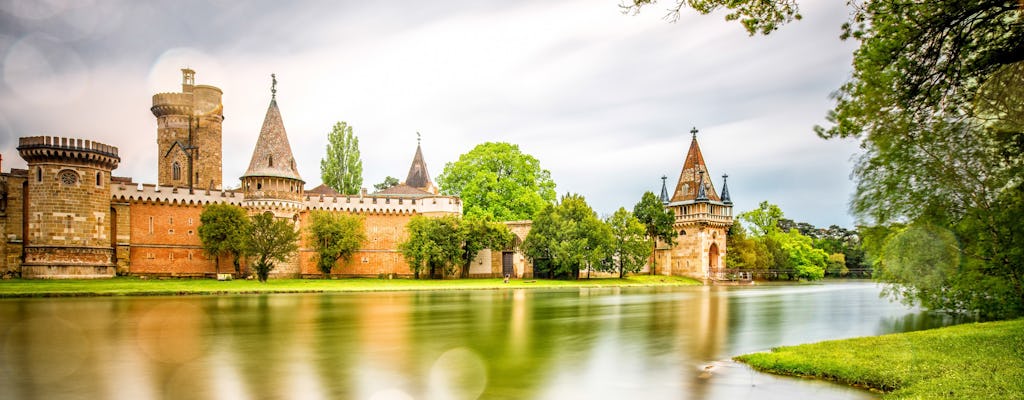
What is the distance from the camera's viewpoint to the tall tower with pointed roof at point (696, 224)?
188 feet

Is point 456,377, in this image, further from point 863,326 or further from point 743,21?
point 863,326

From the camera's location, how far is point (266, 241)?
119 ft

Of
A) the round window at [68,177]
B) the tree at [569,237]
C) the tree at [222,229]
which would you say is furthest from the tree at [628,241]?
the round window at [68,177]

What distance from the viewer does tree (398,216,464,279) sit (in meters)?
43.1

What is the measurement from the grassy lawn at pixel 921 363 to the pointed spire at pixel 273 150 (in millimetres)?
37927

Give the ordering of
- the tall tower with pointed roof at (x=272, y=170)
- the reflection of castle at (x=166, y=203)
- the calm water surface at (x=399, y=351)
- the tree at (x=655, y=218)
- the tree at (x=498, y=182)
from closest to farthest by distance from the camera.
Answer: the calm water surface at (x=399, y=351) < the reflection of castle at (x=166, y=203) < the tall tower with pointed roof at (x=272, y=170) < the tree at (x=498, y=182) < the tree at (x=655, y=218)

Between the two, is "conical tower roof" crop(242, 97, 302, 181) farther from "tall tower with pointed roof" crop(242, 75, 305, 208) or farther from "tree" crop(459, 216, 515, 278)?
"tree" crop(459, 216, 515, 278)

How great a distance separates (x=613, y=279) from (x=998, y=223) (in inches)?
1386

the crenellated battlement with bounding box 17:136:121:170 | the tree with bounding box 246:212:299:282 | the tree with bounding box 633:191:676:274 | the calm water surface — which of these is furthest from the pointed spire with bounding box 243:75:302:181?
the tree with bounding box 633:191:676:274

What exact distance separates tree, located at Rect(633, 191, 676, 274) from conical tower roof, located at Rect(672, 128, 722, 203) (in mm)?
3348

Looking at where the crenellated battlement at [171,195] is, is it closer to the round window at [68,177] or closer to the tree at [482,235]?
the round window at [68,177]

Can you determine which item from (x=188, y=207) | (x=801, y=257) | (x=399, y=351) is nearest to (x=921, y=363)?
(x=399, y=351)

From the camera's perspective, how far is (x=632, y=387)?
29.3 ft

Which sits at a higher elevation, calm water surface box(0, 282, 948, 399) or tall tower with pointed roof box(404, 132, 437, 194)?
tall tower with pointed roof box(404, 132, 437, 194)
